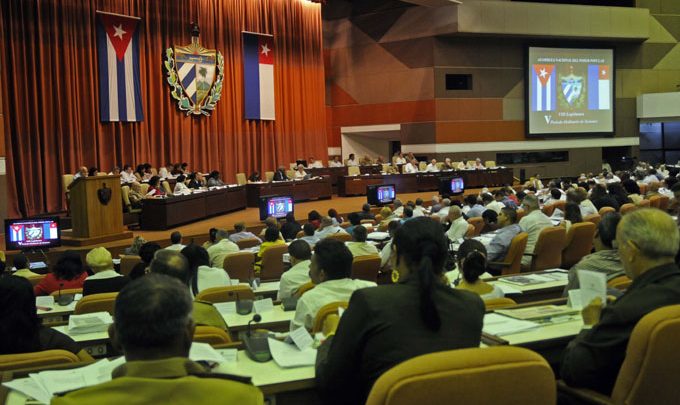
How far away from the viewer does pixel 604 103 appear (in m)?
22.9

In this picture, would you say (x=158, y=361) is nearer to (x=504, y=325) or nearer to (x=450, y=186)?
(x=504, y=325)

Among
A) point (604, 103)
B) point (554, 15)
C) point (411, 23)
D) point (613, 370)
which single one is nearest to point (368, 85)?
point (411, 23)

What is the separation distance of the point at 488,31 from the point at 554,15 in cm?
247

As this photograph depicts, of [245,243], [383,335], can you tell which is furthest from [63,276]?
[383,335]

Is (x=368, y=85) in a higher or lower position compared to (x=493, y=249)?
higher

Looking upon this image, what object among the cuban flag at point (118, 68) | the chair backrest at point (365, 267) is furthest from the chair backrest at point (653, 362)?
the cuban flag at point (118, 68)

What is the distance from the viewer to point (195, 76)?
1720cm

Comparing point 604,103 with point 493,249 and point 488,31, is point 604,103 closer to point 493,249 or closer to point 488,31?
point 488,31

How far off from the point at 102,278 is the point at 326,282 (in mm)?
2307

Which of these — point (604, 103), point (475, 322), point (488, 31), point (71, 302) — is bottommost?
point (71, 302)

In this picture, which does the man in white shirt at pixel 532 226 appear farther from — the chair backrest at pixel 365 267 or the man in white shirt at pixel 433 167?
the man in white shirt at pixel 433 167

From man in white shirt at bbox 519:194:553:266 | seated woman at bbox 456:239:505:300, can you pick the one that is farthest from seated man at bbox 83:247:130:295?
man in white shirt at bbox 519:194:553:266

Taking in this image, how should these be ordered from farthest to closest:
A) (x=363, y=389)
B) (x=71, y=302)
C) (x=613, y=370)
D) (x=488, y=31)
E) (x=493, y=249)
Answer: (x=488, y=31)
(x=493, y=249)
(x=71, y=302)
(x=613, y=370)
(x=363, y=389)

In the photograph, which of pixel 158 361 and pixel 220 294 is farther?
pixel 220 294
